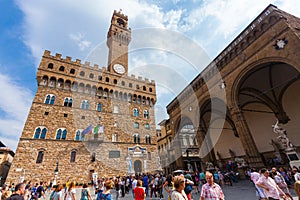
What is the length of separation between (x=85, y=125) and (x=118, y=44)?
17920 millimetres

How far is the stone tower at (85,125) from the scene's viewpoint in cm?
1679

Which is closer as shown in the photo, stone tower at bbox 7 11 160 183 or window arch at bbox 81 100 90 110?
stone tower at bbox 7 11 160 183

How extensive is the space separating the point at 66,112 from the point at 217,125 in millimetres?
21012

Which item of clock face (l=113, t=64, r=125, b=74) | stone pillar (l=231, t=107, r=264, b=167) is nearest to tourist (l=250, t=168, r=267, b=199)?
stone pillar (l=231, t=107, r=264, b=167)

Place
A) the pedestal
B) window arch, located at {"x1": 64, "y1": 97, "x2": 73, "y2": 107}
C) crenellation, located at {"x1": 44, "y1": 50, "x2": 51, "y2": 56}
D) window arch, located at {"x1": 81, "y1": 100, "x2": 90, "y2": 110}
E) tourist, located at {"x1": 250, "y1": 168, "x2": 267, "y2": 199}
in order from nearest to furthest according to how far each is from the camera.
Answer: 1. tourist, located at {"x1": 250, "y1": 168, "x2": 267, "y2": 199}
2. the pedestal
3. window arch, located at {"x1": 64, "y1": 97, "x2": 73, "y2": 107}
4. crenellation, located at {"x1": 44, "y1": 50, "x2": 51, "y2": 56}
5. window arch, located at {"x1": 81, "y1": 100, "x2": 90, "y2": 110}

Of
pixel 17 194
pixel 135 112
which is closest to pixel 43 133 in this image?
pixel 135 112

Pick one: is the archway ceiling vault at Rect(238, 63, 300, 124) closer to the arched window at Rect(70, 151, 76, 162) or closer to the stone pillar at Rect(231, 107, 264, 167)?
the stone pillar at Rect(231, 107, 264, 167)

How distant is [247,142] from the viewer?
32.0 ft

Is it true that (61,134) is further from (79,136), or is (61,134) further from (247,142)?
(247,142)

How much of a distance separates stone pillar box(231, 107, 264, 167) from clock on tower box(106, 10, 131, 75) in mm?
21804

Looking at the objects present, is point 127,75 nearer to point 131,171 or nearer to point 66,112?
point 66,112

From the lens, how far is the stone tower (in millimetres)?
16789

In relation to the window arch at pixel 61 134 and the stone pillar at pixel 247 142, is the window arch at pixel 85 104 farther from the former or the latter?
the stone pillar at pixel 247 142

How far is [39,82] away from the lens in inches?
777
